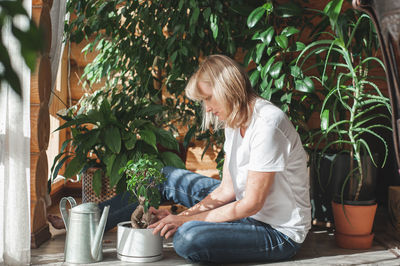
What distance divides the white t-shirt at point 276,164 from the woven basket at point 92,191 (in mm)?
848

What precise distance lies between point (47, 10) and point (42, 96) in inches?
16.0

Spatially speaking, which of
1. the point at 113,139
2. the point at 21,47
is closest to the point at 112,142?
the point at 113,139

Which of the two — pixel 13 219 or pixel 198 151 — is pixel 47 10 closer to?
pixel 13 219

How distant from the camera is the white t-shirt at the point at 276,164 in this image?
1.61 meters

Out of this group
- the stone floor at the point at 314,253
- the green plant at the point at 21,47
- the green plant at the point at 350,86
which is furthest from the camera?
the green plant at the point at 350,86

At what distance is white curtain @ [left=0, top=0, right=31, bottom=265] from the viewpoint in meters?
1.72

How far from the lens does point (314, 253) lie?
77.6 inches

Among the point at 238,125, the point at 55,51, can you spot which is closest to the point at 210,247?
the point at 238,125

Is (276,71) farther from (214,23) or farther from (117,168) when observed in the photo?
(117,168)

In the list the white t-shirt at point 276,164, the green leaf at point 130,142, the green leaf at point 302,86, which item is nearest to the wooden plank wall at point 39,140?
the green leaf at point 130,142

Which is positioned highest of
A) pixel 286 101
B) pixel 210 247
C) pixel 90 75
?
pixel 90 75

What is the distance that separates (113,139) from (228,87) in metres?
0.87

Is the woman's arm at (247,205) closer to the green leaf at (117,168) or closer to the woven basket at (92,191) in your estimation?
the green leaf at (117,168)

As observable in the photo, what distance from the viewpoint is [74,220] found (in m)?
1.71
